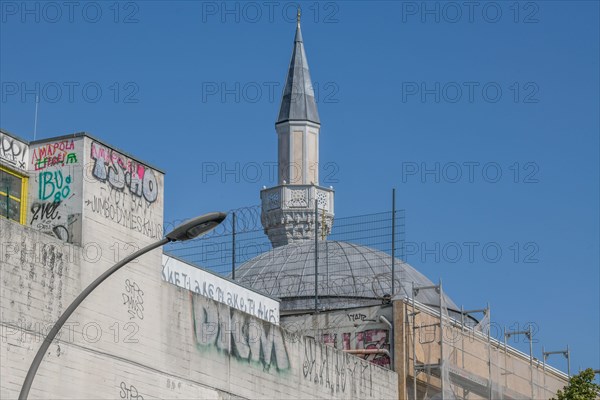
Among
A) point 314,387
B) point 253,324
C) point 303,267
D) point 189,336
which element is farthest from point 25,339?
point 303,267

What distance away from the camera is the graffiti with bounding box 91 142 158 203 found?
3212 cm

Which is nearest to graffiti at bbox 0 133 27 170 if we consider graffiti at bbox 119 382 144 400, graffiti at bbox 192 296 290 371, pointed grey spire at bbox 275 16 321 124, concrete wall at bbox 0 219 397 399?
concrete wall at bbox 0 219 397 399

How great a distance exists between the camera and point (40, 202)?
1264 inches

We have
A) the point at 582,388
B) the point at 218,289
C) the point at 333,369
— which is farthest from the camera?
the point at 582,388

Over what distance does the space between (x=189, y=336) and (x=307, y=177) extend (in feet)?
174

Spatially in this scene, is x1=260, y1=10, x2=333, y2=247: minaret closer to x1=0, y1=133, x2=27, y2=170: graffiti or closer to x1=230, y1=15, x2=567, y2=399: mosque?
x1=230, y1=15, x2=567, y2=399: mosque

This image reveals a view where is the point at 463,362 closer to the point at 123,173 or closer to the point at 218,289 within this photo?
the point at 218,289

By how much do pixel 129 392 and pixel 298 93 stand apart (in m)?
58.9

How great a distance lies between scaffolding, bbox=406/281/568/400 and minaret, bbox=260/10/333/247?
1320 inches

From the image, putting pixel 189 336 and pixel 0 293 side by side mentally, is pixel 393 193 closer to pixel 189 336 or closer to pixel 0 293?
pixel 189 336

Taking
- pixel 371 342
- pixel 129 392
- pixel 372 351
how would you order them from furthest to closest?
pixel 371 342
pixel 372 351
pixel 129 392

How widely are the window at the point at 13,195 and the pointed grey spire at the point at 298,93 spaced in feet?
183

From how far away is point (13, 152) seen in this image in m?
31.8

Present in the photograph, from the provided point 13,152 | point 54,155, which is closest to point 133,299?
point 54,155
